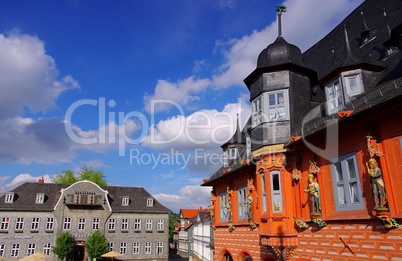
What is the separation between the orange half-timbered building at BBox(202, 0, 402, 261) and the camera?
371 inches

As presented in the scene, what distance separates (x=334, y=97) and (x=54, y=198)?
136 feet

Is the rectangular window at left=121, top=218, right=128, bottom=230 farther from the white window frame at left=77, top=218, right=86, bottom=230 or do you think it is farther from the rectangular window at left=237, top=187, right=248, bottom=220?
the rectangular window at left=237, top=187, right=248, bottom=220

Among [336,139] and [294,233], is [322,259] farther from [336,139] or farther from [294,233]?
[336,139]

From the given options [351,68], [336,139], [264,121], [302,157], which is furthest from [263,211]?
[351,68]

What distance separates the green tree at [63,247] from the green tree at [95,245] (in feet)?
6.63

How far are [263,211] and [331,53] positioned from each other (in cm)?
967

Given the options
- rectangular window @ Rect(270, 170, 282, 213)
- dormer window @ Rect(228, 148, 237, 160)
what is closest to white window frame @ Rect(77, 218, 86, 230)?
dormer window @ Rect(228, 148, 237, 160)

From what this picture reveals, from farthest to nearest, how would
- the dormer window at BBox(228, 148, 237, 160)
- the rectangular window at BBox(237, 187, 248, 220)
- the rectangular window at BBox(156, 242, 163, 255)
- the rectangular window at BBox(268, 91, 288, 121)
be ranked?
the rectangular window at BBox(156, 242, 163, 255), the dormer window at BBox(228, 148, 237, 160), the rectangular window at BBox(237, 187, 248, 220), the rectangular window at BBox(268, 91, 288, 121)

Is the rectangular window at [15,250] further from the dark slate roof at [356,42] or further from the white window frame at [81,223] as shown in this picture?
the dark slate roof at [356,42]

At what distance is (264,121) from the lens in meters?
15.0

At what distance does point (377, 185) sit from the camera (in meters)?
9.30

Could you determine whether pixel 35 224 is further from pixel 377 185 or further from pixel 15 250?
pixel 377 185

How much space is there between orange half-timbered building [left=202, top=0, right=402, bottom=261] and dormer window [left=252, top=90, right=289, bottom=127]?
50 mm

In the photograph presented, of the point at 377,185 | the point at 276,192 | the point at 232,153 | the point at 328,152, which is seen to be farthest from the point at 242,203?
the point at 377,185
